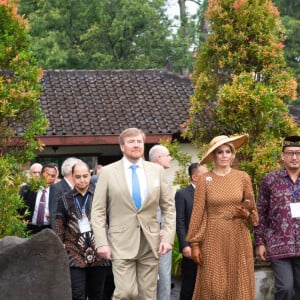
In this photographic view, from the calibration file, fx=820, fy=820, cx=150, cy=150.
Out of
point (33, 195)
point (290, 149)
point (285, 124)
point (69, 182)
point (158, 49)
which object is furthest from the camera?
point (158, 49)

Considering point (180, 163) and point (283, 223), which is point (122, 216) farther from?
point (180, 163)

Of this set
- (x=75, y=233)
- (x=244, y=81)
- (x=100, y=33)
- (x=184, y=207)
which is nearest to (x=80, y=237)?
(x=75, y=233)

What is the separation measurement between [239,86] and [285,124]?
896 millimetres

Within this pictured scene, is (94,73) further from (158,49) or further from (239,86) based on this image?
(239,86)

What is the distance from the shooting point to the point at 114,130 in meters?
22.8

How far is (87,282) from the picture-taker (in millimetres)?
8492

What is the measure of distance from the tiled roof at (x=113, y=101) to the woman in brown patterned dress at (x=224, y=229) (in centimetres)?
1463

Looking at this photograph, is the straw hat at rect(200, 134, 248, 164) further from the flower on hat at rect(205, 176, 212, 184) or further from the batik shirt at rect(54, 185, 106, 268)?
the batik shirt at rect(54, 185, 106, 268)

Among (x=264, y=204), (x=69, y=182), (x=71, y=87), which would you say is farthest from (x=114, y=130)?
(x=264, y=204)

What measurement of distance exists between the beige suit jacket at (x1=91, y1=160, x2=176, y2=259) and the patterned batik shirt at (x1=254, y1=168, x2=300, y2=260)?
3.54ft

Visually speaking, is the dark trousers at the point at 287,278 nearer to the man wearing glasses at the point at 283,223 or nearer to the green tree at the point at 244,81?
the man wearing glasses at the point at 283,223

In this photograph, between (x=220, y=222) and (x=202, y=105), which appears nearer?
(x=220, y=222)

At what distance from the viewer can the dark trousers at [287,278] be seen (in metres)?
7.78

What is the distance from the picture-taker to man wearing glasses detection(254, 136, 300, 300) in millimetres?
7891
